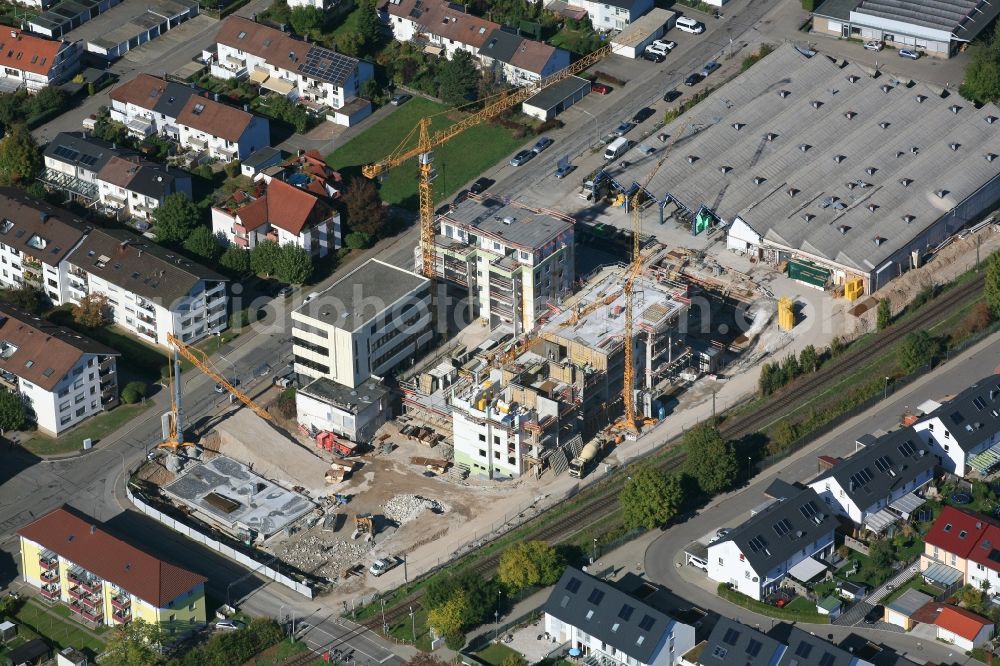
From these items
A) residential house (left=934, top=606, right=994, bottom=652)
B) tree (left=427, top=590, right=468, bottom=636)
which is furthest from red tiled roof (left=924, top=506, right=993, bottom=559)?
tree (left=427, top=590, right=468, bottom=636)

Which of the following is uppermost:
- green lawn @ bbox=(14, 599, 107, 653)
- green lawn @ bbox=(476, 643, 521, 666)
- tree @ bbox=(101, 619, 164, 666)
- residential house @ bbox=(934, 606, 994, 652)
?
residential house @ bbox=(934, 606, 994, 652)

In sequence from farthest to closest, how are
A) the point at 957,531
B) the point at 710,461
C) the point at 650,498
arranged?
the point at 710,461 → the point at 650,498 → the point at 957,531

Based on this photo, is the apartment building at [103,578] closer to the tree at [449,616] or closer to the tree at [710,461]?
the tree at [449,616]

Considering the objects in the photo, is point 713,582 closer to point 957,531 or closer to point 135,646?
point 957,531

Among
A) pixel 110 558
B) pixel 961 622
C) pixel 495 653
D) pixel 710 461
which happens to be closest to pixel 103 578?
pixel 110 558

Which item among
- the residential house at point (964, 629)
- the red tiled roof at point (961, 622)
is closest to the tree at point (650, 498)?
the red tiled roof at point (961, 622)

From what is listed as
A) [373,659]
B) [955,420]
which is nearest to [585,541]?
[373,659]

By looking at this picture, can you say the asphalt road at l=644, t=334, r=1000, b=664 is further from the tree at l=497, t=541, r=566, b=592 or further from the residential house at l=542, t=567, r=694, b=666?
the tree at l=497, t=541, r=566, b=592

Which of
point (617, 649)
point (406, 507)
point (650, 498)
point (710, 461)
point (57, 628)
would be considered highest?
point (710, 461)
